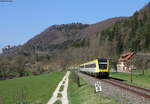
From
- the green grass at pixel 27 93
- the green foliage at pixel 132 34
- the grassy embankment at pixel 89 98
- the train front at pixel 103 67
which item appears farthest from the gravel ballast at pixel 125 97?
the green foliage at pixel 132 34

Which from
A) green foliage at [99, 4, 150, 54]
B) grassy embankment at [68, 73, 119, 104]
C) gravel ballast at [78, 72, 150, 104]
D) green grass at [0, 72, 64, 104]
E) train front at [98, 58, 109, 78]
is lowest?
green grass at [0, 72, 64, 104]

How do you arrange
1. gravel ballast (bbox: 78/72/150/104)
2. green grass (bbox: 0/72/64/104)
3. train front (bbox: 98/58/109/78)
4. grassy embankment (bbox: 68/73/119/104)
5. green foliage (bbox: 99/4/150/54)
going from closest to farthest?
gravel ballast (bbox: 78/72/150/104) → grassy embankment (bbox: 68/73/119/104) → green grass (bbox: 0/72/64/104) → train front (bbox: 98/58/109/78) → green foliage (bbox: 99/4/150/54)

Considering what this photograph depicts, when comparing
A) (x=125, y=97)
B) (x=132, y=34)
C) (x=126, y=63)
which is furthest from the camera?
(x=132, y=34)

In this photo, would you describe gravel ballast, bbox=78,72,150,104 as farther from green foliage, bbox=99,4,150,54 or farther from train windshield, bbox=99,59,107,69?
green foliage, bbox=99,4,150,54

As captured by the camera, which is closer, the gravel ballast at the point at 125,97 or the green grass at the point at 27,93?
the gravel ballast at the point at 125,97

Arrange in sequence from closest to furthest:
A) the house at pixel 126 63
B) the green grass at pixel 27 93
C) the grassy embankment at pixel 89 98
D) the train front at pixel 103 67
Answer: the grassy embankment at pixel 89 98
the green grass at pixel 27 93
the train front at pixel 103 67
the house at pixel 126 63

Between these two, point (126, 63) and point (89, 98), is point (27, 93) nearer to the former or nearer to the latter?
point (89, 98)

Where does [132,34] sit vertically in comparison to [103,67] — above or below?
above

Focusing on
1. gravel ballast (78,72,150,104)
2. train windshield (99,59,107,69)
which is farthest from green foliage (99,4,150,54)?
gravel ballast (78,72,150,104)

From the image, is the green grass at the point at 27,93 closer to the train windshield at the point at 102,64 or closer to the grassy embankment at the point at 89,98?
the grassy embankment at the point at 89,98

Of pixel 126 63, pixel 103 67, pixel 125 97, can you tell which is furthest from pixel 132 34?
pixel 125 97

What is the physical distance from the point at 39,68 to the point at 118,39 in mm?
44001

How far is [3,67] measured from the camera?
139 metres

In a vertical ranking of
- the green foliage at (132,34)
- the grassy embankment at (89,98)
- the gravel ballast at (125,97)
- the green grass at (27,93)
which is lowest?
the green grass at (27,93)
